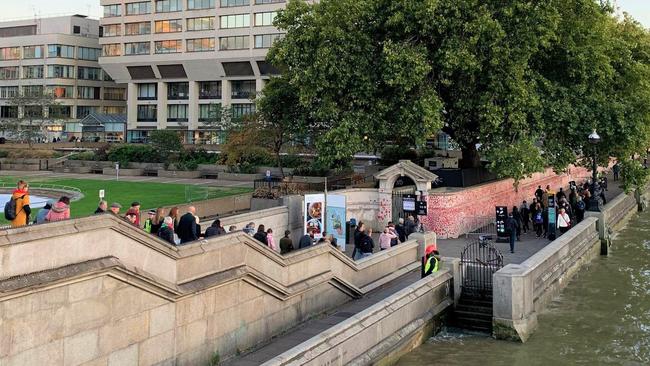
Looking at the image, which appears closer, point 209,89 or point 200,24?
point 200,24

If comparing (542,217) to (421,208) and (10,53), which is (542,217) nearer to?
(421,208)

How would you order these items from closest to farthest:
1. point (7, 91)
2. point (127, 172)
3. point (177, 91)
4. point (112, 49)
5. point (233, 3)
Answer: point (127, 172)
point (233, 3)
point (112, 49)
point (177, 91)
point (7, 91)

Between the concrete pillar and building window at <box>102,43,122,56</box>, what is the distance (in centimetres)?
748

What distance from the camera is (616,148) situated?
30125 millimetres

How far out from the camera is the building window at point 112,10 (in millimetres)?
90562

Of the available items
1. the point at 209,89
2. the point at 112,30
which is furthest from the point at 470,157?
the point at 112,30

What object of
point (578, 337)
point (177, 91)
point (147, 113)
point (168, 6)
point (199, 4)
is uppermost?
point (168, 6)

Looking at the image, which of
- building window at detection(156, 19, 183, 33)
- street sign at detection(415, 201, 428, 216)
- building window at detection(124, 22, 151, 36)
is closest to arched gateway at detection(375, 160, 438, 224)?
street sign at detection(415, 201, 428, 216)

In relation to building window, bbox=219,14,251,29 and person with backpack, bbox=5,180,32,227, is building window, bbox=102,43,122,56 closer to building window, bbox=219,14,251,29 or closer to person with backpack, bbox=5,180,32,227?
building window, bbox=219,14,251,29

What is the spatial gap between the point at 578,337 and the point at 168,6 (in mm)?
81916

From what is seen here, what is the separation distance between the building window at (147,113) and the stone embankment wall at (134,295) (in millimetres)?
84428

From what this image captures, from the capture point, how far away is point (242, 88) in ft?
280

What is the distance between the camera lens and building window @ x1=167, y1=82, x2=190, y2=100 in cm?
9169

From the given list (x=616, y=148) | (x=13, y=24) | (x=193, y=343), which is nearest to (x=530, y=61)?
(x=616, y=148)
